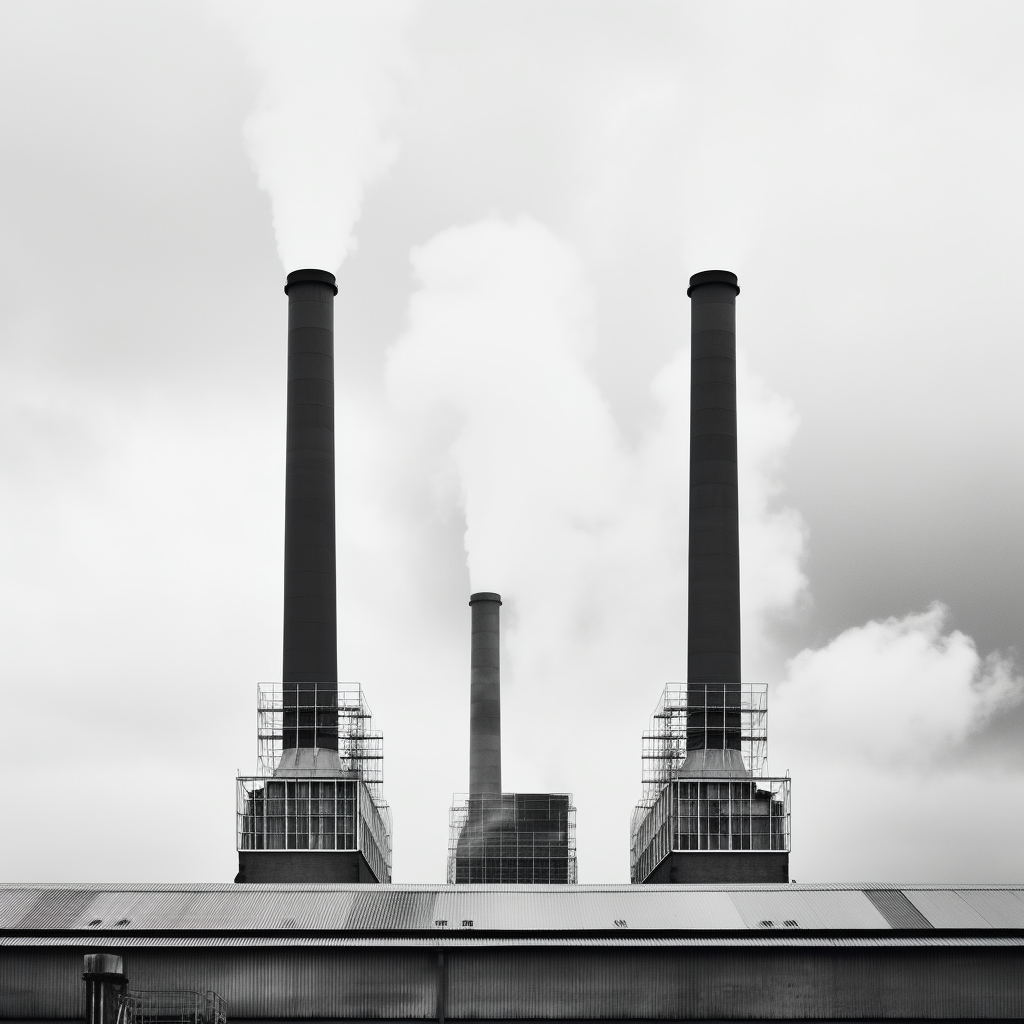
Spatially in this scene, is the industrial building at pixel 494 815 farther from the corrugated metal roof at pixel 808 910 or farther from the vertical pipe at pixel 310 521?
the corrugated metal roof at pixel 808 910

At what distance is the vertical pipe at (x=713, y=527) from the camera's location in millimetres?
57844

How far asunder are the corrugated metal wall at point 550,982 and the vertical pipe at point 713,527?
60.2ft

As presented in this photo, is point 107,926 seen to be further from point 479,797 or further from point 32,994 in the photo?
point 479,797

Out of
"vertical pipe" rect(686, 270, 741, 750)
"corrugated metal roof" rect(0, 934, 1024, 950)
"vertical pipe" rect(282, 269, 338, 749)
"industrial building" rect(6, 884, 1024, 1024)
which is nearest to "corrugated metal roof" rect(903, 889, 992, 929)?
"industrial building" rect(6, 884, 1024, 1024)

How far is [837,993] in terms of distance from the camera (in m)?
39.1

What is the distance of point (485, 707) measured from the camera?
76688 mm

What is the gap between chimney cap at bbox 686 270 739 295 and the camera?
60372mm

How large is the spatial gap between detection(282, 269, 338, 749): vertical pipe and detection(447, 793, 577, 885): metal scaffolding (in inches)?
763

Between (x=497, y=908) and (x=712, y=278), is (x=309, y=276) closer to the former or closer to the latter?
(x=712, y=278)

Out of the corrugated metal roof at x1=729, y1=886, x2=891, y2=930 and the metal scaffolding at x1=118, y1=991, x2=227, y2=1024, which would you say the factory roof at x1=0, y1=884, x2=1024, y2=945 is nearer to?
the corrugated metal roof at x1=729, y1=886, x2=891, y2=930

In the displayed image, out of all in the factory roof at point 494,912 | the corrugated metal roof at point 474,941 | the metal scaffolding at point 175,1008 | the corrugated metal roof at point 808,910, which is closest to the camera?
the metal scaffolding at point 175,1008

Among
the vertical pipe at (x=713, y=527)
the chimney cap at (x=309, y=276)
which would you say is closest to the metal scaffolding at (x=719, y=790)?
the vertical pipe at (x=713, y=527)

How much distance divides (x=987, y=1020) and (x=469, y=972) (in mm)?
12238

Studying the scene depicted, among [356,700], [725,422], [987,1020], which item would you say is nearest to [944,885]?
[987,1020]
